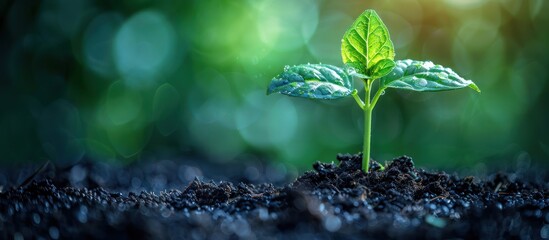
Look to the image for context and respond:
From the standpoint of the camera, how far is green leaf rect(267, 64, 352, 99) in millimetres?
1212

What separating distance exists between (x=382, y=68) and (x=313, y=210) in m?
0.50

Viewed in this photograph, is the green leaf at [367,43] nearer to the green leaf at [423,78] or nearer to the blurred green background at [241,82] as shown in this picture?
the green leaf at [423,78]

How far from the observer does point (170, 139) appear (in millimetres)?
3277

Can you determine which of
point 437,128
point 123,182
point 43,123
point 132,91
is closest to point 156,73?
point 132,91

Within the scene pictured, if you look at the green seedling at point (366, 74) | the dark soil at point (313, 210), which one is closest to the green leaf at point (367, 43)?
the green seedling at point (366, 74)

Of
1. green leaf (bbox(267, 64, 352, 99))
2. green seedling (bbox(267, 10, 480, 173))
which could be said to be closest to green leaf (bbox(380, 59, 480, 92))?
green seedling (bbox(267, 10, 480, 173))

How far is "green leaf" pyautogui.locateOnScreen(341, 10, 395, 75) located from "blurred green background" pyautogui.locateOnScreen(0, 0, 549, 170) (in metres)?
1.65

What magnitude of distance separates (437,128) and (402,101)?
0.87 ft

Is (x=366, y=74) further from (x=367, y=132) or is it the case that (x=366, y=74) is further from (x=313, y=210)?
(x=313, y=210)

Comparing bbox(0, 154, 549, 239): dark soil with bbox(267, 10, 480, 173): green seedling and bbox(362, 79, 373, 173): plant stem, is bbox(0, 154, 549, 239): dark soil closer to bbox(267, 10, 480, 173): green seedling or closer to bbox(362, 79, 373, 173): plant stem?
bbox(362, 79, 373, 173): plant stem

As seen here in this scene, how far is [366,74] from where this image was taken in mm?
1375

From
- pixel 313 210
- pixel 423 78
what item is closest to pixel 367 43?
pixel 423 78

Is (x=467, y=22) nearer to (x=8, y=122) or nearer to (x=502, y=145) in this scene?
(x=502, y=145)

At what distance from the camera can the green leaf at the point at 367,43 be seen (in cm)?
135
